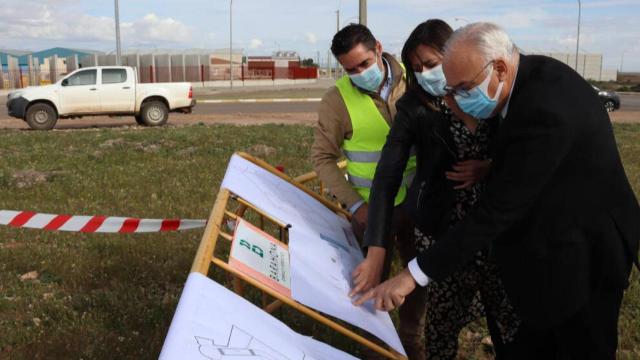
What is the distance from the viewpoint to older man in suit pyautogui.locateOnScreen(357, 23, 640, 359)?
190cm

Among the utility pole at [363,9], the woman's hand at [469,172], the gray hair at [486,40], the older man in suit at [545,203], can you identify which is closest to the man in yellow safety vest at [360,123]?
the woman's hand at [469,172]

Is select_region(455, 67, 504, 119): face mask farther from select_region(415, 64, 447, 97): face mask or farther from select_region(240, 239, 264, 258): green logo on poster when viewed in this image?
select_region(240, 239, 264, 258): green logo on poster

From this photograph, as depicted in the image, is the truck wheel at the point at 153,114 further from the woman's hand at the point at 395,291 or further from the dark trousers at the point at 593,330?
the dark trousers at the point at 593,330

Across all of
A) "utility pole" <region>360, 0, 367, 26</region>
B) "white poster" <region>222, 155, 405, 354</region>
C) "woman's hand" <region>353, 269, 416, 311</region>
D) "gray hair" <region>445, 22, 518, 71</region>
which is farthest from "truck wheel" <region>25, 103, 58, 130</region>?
"gray hair" <region>445, 22, 518, 71</region>

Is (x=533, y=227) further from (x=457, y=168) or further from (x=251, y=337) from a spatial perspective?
(x=251, y=337)

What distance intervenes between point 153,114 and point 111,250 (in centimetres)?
1276

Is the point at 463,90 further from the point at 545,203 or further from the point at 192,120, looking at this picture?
the point at 192,120

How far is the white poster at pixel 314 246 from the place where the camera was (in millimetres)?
2277

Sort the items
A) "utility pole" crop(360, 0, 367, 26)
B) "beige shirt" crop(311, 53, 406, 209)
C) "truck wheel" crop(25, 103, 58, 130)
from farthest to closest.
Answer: "truck wheel" crop(25, 103, 58, 130)
"utility pole" crop(360, 0, 367, 26)
"beige shirt" crop(311, 53, 406, 209)

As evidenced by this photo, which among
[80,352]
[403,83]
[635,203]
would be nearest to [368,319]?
[635,203]

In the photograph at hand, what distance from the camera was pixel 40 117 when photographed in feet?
55.9

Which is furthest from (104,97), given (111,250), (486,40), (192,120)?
(486,40)

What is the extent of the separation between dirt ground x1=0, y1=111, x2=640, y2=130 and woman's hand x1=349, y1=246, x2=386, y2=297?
1520 centimetres

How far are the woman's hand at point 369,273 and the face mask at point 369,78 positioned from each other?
883 mm
